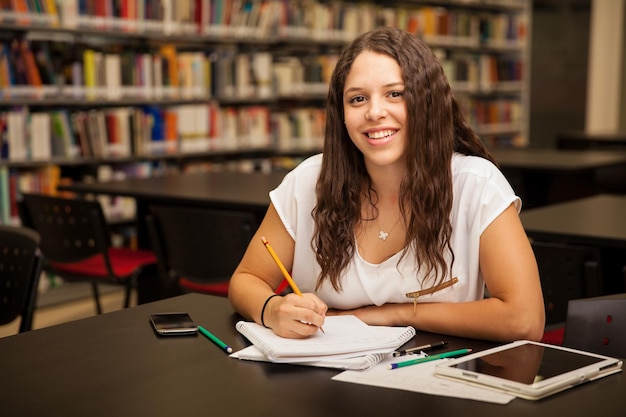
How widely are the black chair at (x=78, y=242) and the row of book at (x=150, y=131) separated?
3.89ft

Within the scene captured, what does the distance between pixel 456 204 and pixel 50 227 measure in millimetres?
2318

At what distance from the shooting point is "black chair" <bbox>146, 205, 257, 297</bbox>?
123 inches

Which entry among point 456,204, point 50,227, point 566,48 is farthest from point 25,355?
point 566,48

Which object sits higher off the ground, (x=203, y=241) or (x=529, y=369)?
(x=529, y=369)

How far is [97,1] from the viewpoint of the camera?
5.16 m

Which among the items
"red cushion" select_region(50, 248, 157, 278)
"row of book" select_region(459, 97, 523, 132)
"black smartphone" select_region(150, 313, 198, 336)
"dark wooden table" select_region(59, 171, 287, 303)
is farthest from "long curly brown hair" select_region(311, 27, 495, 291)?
"row of book" select_region(459, 97, 523, 132)

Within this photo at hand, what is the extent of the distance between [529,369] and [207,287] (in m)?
2.17

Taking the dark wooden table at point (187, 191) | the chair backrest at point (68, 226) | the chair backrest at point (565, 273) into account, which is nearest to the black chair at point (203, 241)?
the dark wooden table at point (187, 191)

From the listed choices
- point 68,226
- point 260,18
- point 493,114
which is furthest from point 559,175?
point 493,114

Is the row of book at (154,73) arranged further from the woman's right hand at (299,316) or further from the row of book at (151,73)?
the woman's right hand at (299,316)

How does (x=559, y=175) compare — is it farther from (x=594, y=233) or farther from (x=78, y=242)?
(x=78, y=242)

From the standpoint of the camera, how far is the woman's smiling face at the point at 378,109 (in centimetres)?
177

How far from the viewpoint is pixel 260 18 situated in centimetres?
612

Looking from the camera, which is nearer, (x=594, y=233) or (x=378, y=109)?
(x=378, y=109)
